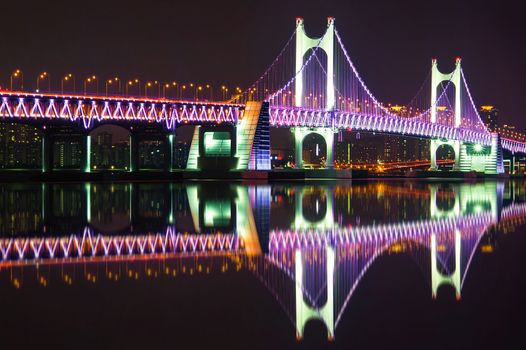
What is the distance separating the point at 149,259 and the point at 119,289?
2.42m

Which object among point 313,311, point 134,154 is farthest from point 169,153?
point 313,311

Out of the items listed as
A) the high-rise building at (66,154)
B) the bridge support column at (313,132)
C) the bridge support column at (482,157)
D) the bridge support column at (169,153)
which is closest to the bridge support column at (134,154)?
the bridge support column at (169,153)

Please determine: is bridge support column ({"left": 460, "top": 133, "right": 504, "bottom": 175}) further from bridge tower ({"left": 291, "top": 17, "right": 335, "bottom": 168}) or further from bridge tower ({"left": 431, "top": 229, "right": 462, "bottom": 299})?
bridge tower ({"left": 431, "top": 229, "right": 462, "bottom": 299})

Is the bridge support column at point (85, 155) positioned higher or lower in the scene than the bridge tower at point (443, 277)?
higher

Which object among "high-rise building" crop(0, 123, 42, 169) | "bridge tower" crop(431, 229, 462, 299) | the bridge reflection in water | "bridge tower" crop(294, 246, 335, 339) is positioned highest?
"high-rise building" crop(0, 123, 42, 169)

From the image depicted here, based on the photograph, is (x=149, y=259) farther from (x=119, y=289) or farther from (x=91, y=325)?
(x=91, y=325)

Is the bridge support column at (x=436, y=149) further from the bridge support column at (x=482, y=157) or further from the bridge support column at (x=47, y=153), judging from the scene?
the bridge support column at (x=47, y=153)

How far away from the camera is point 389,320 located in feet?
21.2

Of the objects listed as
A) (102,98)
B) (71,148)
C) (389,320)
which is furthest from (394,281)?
(71,148)

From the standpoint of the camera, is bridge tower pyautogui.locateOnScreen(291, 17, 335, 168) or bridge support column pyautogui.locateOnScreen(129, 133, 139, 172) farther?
bridge tower pyautogui.locateOnScreen(291, 17, 335, 168)

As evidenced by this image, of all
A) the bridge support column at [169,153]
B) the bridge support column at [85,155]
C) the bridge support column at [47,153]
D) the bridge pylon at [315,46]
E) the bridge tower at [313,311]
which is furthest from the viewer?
the bridge pylon at [315,46]

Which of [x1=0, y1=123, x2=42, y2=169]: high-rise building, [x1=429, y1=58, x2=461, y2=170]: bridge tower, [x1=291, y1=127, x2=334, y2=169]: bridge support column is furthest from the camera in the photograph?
[x1=0, y1=123, x2=42, y2=169]: high-rise building

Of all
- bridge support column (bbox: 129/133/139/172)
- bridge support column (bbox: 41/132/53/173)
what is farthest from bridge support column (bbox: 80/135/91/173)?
bridge support column (bbox: 129/133/139/172)

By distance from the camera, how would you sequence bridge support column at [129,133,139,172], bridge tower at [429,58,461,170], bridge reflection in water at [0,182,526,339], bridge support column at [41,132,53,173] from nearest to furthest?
bridge reflection in water at [0,182,526,339]
bridge support column at [41,132,53,173]
bridge support column at [129,133,139,172]
bridge tower at [429,58,461,170]
